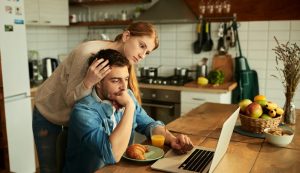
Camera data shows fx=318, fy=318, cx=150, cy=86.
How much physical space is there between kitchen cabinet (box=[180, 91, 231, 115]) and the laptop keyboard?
71.5 inches

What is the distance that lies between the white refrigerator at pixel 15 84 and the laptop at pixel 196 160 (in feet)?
6.09

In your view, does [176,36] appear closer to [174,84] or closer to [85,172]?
[174,84]

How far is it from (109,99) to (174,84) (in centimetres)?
209

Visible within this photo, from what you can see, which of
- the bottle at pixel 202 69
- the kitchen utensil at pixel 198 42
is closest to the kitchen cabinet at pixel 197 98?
the bottle at pixel 202 69

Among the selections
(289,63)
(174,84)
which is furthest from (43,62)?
(289,63)

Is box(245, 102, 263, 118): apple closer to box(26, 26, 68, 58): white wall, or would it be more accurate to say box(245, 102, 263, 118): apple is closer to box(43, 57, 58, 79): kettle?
box(43, 57, 58, 79): kettle

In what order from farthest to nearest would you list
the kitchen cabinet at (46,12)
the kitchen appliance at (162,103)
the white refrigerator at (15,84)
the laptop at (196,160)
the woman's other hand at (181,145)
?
1. the kitchen appliance at (162,103)
2. the kitchen cabinet at (46,12)
3. the white refrigerator at (15,84)
4. the woman's other hand at (181,145)
5. the laptop at (196,160)

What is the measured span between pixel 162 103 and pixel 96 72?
220 centimetres

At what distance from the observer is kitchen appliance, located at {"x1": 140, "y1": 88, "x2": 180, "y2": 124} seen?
133 inches

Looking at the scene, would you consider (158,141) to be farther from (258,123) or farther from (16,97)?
(16,97)

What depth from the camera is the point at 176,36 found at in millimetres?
3758

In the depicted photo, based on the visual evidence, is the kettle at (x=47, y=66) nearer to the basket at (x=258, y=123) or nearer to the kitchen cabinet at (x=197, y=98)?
the kitchen cabinet at (x=197, y=98)

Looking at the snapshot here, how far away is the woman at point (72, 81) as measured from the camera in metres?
1.38

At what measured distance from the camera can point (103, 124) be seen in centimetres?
137
